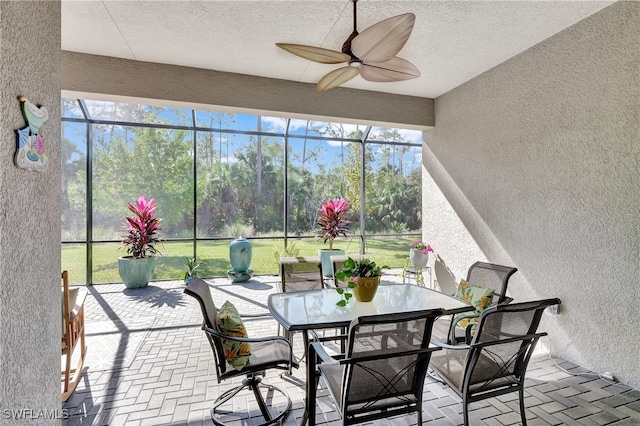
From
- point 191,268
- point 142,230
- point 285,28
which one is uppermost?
point 285,28

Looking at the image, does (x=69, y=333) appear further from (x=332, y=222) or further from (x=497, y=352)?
(x=332, y=222)

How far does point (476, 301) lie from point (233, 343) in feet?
6.75

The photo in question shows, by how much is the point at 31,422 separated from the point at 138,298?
3.99m

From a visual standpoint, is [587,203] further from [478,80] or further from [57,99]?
[57,99]

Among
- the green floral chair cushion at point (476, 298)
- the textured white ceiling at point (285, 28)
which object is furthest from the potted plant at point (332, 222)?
the green floral chair cushion at point (476, 298)

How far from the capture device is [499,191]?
12.5 ft

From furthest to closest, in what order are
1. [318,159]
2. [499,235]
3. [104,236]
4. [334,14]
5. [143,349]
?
1. [318,159]
2. [104,236]
3. [499,235]
4. [143,349]
5. [334,14]

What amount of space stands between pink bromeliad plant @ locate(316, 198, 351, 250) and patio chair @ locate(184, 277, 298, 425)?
13.1 feet

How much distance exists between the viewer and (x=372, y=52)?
2.35 metres

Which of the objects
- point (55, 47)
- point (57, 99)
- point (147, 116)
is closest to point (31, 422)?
point (57, 99)

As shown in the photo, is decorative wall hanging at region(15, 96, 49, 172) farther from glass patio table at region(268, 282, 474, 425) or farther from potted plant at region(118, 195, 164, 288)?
potted plant at region(118, 195, 164, 288)

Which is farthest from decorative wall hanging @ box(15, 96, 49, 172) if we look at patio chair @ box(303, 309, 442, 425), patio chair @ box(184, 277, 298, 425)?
patio chair @ box(303, 309, 442, 425)

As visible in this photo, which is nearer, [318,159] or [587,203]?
[587,203]

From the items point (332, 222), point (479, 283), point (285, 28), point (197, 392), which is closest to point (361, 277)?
point (479, 283)
